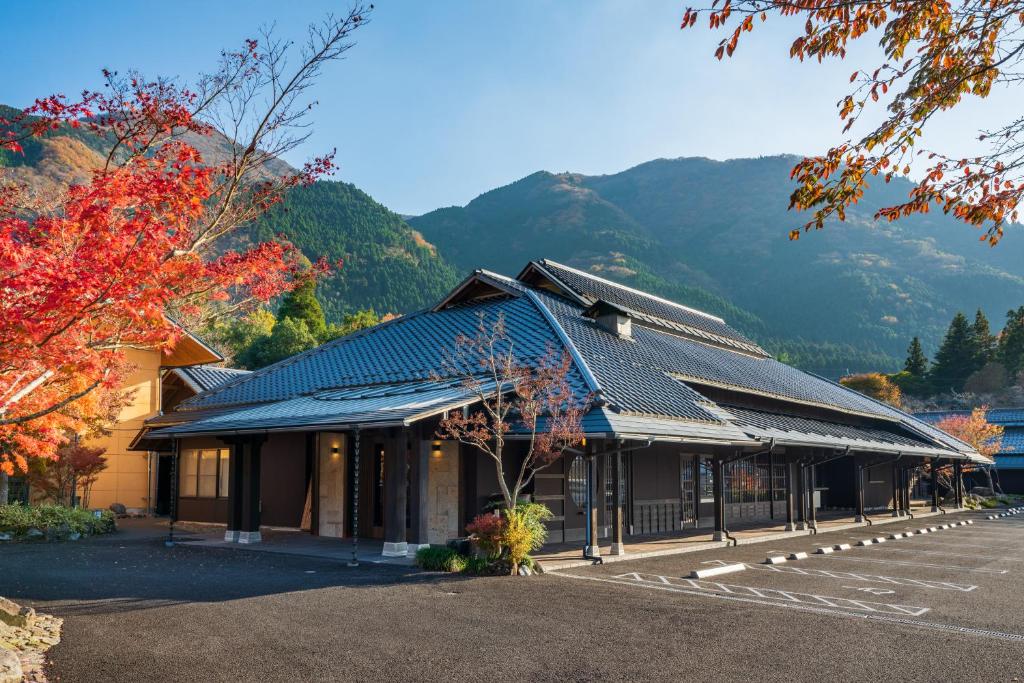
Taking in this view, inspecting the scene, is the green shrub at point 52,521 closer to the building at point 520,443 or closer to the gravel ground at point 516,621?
the building at point 520,443

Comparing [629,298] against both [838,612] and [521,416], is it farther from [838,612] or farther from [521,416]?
[838,612]

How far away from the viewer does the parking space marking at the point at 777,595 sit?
9109mm

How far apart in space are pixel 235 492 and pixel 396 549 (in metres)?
4.73

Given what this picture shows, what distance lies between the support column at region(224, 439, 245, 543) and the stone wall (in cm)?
412

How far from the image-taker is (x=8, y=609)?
7.18 meters

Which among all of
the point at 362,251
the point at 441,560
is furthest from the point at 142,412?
the point at 362,251

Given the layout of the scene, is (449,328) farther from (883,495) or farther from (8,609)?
(883,495)

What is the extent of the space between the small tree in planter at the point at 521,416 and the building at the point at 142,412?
541 inches

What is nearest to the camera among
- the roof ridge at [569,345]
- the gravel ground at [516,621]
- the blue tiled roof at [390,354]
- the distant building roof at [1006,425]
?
the gravel ground at [516,621]

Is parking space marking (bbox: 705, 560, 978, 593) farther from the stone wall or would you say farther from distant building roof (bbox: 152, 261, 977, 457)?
the stone wall

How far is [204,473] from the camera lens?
2050 centimetres

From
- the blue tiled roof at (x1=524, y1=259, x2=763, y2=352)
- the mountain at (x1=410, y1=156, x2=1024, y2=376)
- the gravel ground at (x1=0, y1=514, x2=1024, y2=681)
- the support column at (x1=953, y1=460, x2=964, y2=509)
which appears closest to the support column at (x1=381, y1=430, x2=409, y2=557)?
the gravel ground at (x1=0, y1=514, x2=1024, y2=681)

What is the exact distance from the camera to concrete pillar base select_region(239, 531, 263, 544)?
15242 millimetres

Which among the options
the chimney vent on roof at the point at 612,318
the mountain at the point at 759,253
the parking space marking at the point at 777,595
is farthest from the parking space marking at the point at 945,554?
the mountain at the point at 759,253
